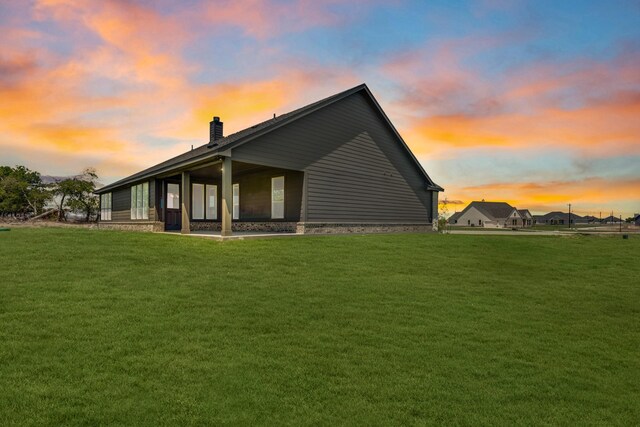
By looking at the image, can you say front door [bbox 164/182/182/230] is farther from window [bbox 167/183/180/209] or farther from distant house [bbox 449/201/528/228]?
distant house [bbox 449/201/528/228]

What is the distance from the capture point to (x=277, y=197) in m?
18.8

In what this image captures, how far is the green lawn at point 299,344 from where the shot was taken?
3.69 metres

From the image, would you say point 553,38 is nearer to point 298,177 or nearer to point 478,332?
point 298,177

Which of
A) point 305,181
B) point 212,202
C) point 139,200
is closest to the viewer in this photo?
point 305,181

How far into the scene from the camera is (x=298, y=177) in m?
17.6

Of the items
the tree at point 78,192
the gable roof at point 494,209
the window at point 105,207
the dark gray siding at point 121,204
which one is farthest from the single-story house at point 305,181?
the gable roof at point 494,209

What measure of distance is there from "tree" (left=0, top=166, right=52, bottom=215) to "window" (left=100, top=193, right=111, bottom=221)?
1098 centimetres

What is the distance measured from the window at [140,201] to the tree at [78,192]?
16.6 meters

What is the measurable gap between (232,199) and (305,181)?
12.7 ft

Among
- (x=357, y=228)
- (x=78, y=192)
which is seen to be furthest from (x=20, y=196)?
(x=357, y=228)

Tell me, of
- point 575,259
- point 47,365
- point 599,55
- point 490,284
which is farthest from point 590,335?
point 599,55

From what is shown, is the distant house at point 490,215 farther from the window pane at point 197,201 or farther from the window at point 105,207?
the window at point 105,207

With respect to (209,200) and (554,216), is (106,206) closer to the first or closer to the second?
(209,200)

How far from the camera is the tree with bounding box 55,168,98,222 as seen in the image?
37.5 metres
